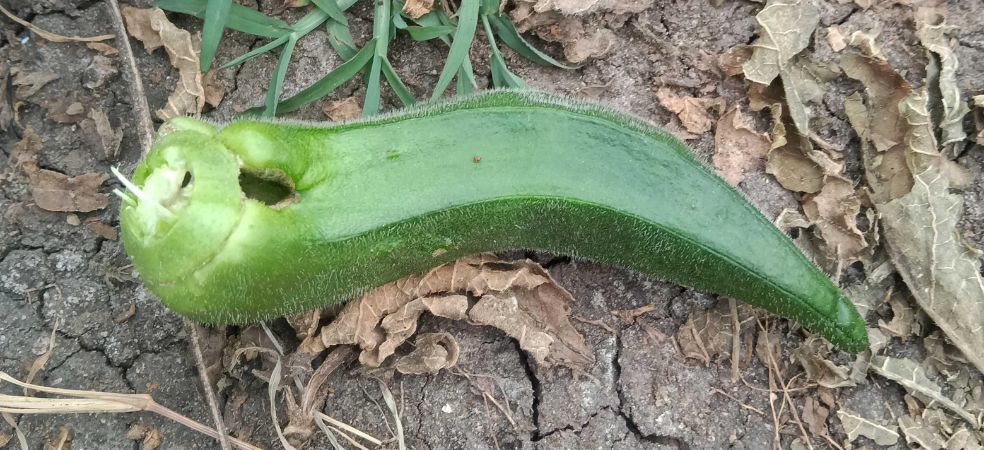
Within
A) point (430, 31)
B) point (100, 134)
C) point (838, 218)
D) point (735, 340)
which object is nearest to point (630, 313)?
point (735, 340)

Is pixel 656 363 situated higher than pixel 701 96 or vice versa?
pixel 701 96

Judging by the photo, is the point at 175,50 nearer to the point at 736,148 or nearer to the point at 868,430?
the point at 736,148

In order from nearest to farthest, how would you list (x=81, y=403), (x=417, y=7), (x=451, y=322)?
(x=81, y=403), (x=451, y=322), (x=417, y=7)

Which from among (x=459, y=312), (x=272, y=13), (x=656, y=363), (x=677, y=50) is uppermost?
(x=272, y=13)

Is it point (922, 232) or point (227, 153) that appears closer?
point (227, 153)

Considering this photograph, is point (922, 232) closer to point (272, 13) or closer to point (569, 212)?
point (569, 212)

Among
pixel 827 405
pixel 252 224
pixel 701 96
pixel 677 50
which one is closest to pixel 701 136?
pixel 701 96
